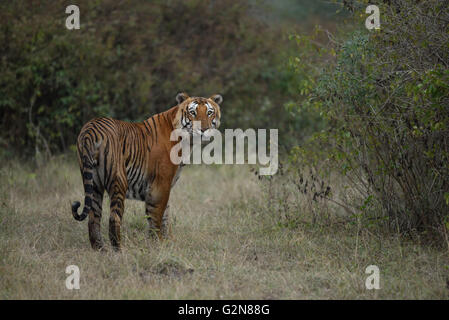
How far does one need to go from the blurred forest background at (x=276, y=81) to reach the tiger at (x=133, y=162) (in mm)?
1669

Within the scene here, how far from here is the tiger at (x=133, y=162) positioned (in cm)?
580

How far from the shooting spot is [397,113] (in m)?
6.29

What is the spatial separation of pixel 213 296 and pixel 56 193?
4.37 m

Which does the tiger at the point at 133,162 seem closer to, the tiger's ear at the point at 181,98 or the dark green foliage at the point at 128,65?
the tiger's ear at the point at 181,98

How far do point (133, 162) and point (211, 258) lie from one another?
4.85 feet

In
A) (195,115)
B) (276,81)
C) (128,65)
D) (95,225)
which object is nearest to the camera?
(95,225)

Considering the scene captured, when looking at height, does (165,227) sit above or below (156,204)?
below

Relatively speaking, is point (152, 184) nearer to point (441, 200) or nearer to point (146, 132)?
point (146, 132)

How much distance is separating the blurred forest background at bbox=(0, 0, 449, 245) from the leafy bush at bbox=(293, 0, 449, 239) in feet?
0.06

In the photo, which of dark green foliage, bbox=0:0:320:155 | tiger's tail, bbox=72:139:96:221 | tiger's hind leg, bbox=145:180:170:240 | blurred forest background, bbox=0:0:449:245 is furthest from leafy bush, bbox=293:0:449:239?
dark green foliage, bbox=0:0:320:155
